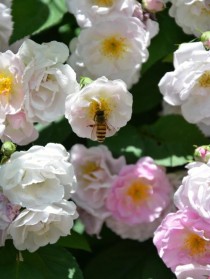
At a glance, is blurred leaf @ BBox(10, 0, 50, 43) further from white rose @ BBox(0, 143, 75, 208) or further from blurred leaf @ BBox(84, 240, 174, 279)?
blurred leaf @ BBox(84, 240, 174, 279)

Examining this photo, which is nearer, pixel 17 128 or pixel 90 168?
pixel 17 128

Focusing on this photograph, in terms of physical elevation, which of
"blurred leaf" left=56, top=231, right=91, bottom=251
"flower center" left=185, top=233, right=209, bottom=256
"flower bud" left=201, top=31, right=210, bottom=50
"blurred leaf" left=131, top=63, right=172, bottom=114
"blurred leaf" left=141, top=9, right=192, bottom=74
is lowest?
"blurred leaf" left=56, top=231, right=91, bottom=251

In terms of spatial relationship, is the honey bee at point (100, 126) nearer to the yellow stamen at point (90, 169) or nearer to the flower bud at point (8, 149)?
the flower bud at point (8, 149)

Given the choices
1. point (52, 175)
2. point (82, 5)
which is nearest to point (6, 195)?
point (52, 175)

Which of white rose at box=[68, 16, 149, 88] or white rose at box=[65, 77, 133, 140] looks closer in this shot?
white rose at box=[65, 77, 133, 140]

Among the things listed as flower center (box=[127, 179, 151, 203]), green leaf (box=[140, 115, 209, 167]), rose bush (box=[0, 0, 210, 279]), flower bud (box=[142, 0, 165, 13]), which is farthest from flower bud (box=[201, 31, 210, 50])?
flower center (box=[127, 179, 151, 203])

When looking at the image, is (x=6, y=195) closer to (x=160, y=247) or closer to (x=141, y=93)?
(x=160, y=247)

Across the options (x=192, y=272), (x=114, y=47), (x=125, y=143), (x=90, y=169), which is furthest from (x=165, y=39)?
(x=192, y=272)

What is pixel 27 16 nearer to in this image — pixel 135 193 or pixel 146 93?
pixel 146 93
